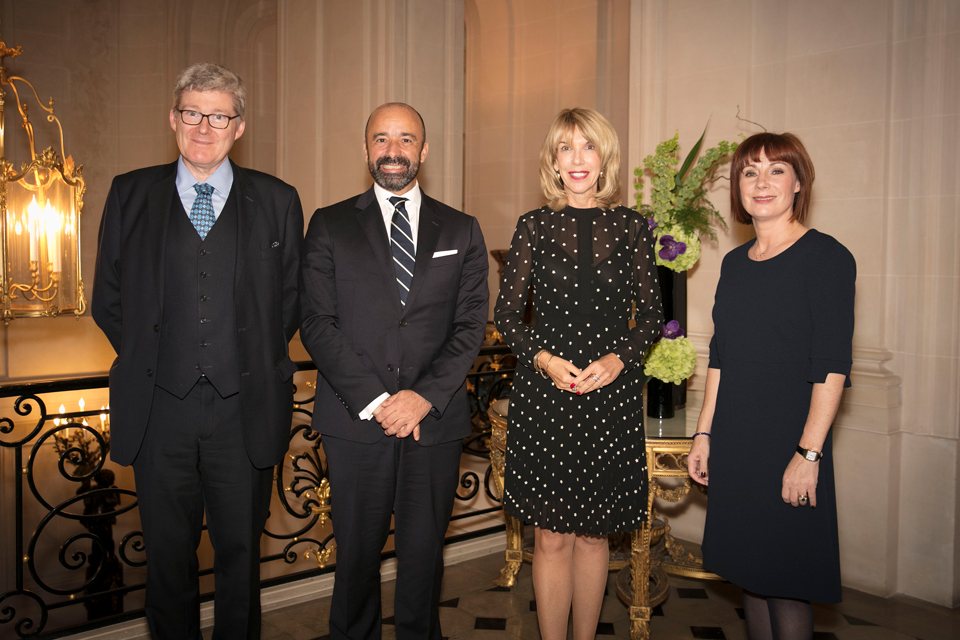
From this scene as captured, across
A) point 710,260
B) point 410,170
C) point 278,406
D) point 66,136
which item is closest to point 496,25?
point 66,136

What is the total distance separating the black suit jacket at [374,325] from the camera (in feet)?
8.44

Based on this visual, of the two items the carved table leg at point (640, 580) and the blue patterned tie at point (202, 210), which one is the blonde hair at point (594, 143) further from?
the carved table leg at point (640, 580)

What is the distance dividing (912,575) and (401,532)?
113 inches

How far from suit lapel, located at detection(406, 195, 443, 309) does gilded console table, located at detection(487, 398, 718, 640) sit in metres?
1.22

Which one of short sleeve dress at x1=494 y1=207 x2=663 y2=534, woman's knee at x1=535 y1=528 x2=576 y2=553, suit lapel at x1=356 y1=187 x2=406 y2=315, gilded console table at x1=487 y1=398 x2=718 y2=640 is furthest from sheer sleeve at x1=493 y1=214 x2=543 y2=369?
gilded console table at x1=487 y1=398 x2=718 y2=640

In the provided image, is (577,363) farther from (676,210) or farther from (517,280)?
(676,210)

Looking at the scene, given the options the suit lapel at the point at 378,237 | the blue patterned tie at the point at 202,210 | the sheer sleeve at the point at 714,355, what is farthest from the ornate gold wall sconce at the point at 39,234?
the sheer sleeve at the point at 714,355

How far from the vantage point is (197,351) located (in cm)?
240

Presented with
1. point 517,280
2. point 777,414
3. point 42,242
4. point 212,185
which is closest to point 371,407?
point 517,280

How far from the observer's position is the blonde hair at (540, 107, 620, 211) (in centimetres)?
264

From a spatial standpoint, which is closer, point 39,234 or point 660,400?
point 660,400

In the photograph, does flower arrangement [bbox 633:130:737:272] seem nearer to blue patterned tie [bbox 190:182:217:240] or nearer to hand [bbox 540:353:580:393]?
hand [bbox 540:353:580:393]

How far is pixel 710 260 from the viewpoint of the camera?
4348 millimetres

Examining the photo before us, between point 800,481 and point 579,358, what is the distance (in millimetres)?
824
